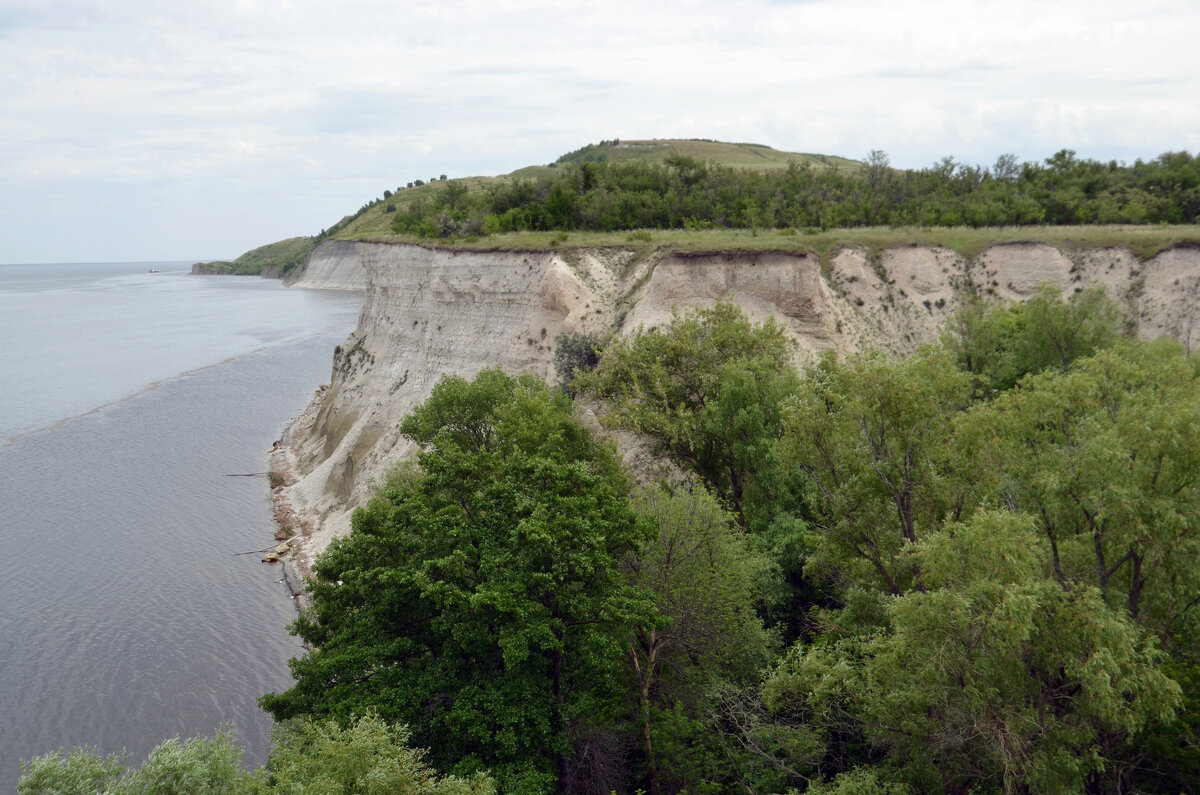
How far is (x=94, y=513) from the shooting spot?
3988cm

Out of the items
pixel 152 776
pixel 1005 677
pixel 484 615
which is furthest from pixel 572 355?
pixel 152 776

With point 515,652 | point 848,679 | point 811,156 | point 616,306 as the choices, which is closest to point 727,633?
point 848,679

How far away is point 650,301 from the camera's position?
39000 millimetres

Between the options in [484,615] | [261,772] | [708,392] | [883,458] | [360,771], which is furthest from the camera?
[708,392]

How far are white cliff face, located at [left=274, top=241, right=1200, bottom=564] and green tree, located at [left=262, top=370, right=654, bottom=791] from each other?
63.0 ft

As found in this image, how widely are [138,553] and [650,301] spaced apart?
27886 mm

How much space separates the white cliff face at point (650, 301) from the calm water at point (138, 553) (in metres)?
4.78

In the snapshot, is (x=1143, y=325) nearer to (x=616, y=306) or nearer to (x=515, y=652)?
(x=616, y=306)

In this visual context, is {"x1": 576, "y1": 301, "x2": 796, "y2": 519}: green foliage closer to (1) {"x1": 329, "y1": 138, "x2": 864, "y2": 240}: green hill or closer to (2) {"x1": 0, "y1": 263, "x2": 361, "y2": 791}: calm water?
(2) {"x1": 0, "y1": 263, "x2": 361, "y2": 791}: calm water

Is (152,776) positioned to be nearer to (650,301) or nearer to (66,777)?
(66,777)

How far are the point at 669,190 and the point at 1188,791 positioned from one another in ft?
159

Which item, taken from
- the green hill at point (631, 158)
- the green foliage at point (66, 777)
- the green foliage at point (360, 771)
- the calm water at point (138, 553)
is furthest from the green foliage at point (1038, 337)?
the green hill at point (631, 158)

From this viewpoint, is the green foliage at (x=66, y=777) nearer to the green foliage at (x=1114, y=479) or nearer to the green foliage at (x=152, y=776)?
the green foliage at (x=152, y=776)

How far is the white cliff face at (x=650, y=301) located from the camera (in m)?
38.0
